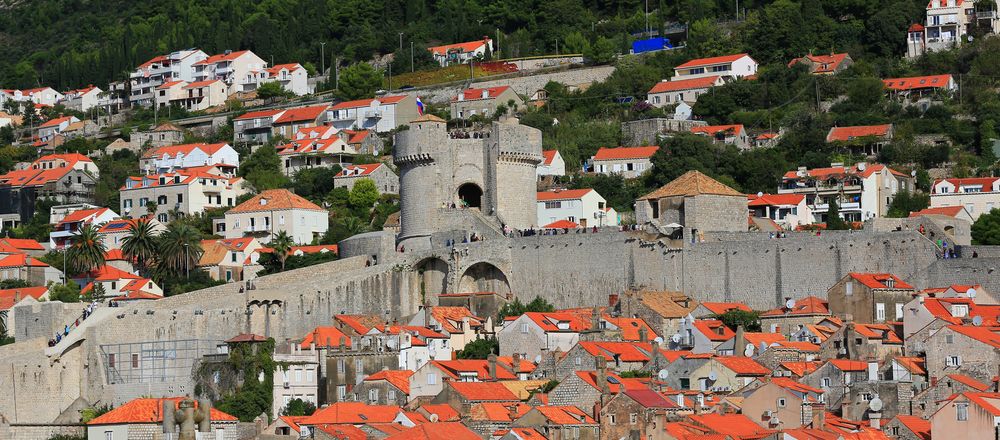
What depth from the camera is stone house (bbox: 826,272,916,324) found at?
181 ft

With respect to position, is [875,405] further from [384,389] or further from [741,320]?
[384,389]

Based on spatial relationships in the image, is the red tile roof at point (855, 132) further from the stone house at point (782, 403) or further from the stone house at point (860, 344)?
the stone house at point (782, 403)

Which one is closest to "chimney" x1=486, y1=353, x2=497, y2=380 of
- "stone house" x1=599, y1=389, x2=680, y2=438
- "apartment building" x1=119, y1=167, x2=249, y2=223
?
"stone house" x1=599, y1=389, x2=680, y2=438

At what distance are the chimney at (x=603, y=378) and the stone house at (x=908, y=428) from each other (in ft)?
20.4

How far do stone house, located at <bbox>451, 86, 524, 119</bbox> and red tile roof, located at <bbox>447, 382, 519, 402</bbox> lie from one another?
146 ft

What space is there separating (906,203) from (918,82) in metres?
13.9

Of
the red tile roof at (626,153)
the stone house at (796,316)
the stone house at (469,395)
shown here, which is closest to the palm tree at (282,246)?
the red tile roof at (626,153)

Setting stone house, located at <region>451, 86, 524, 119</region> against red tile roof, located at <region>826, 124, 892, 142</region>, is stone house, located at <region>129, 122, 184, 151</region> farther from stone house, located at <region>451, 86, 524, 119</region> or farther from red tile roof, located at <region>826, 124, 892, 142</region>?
red tile roof, located at <region>826, 124, 892, 142</region>

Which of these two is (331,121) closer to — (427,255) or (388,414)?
(427,255)

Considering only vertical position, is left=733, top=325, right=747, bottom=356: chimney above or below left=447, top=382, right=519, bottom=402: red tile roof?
above

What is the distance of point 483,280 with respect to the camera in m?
62.5

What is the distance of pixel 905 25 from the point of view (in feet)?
304

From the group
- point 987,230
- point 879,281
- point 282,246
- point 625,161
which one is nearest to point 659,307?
point 879,281

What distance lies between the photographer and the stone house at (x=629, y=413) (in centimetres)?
4344
